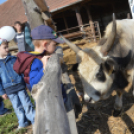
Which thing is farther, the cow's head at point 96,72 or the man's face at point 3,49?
the man's face at point 3,49

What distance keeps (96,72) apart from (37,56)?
108 centimetres

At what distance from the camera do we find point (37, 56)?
5.85ft

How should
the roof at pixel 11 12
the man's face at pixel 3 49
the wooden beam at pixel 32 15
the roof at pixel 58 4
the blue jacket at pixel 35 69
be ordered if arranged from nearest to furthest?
the blue jacket at pixel 35 69
the man's face at pixel 3 49
the wooden beam at pixel 32 15
the roof at pixel 58 4
the roof at pixel 11 12

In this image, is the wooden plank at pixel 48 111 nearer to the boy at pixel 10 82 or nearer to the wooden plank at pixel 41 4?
the boy at pixel 10 82

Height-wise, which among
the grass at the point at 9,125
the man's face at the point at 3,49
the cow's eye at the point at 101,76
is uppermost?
the man's face at the point at 3,49

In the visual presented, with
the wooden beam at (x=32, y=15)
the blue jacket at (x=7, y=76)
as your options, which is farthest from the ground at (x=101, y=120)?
the wooden beam at (x=32, y=15)

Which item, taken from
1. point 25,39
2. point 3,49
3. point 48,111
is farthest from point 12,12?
point 48,111

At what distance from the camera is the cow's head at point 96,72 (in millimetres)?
2381

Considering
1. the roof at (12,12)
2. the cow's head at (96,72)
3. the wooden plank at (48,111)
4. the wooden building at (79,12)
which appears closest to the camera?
the wooden plank at (48,111)

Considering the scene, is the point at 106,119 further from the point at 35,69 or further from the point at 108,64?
the point at 35,69

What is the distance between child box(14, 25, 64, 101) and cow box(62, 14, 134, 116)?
860mm

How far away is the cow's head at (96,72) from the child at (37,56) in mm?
827

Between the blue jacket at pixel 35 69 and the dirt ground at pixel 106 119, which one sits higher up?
the blue jacket at pixel 35 69

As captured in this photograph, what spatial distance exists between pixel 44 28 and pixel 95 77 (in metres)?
1.15
